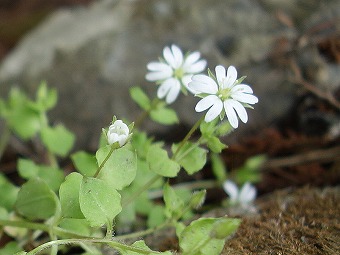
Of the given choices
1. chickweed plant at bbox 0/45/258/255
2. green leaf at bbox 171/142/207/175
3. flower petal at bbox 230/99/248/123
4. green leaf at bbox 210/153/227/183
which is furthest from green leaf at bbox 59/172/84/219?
green leaf at bbox 210/153/227/183

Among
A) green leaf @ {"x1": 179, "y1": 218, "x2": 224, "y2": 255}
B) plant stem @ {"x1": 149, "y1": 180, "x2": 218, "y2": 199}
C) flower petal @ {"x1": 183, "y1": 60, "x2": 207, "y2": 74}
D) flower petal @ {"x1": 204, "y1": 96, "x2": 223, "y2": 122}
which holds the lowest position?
plant stem @ {"x1": 149, "y1": 180, "x2": 218, "y2": 199}

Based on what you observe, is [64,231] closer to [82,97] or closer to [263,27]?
[82,97]

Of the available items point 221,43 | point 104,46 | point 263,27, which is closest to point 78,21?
point 104,46

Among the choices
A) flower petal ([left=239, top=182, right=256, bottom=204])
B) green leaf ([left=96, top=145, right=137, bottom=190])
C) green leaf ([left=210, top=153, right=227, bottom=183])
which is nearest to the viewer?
green leaf ([left=96, top=145, right=137, bottom=190])

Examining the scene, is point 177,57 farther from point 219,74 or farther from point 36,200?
point 36,200

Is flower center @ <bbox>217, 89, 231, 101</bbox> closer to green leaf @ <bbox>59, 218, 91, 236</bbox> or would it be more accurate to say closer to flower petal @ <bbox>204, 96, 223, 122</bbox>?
flower petal @ <bbox>204, 96, 223, 122</bbox>

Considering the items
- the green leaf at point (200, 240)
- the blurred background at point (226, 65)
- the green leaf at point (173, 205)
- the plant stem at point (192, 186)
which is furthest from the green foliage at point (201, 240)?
the blurred background at point (226, 65)

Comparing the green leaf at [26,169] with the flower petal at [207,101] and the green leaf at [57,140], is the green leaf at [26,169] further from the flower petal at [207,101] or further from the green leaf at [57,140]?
the flower petal at [207,101]
